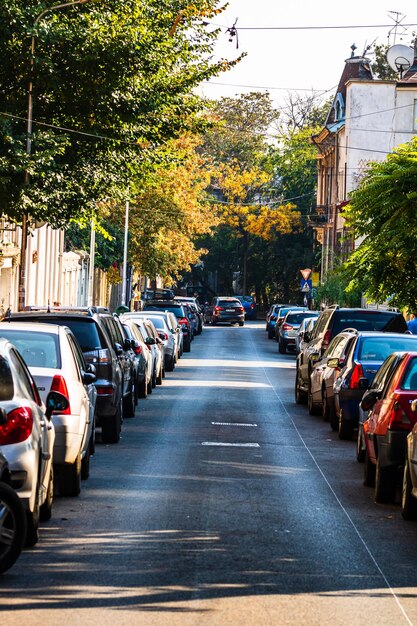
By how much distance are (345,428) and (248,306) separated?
71.4m

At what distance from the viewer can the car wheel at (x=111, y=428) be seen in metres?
18.2

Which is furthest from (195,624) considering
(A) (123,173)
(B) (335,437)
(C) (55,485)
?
(A) (123,173)

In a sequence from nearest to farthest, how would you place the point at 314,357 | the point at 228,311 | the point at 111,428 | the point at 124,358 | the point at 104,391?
1. the point at 104,391
2. the point at 111,428
3. the point at 124,358
4. the point at 314,357
5. the point at 228,311

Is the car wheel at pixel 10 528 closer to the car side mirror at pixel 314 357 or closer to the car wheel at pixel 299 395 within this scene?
the car side mirror at pixel 314 357

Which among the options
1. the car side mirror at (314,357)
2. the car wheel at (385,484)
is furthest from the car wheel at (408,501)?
the car side mirror at (314,357)

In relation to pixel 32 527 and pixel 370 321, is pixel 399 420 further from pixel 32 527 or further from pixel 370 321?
pixel 370 321

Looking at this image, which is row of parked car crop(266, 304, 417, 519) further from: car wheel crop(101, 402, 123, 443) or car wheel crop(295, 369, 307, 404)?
car wheel crop(101, 402, 123, 443)

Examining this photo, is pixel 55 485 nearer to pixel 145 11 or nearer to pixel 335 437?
pixel 335 437

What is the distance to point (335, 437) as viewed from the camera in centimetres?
2033

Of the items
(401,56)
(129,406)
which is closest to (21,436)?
(129,406)

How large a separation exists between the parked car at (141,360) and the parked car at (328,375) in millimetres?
3475

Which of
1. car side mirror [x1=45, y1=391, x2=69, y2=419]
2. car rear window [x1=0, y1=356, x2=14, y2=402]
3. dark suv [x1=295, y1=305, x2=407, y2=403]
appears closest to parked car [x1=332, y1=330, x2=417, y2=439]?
dark suv [x1=295, y1=305, x2=407, y2=403]

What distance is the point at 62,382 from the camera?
12.9 metres

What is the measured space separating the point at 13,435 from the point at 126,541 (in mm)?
1426
